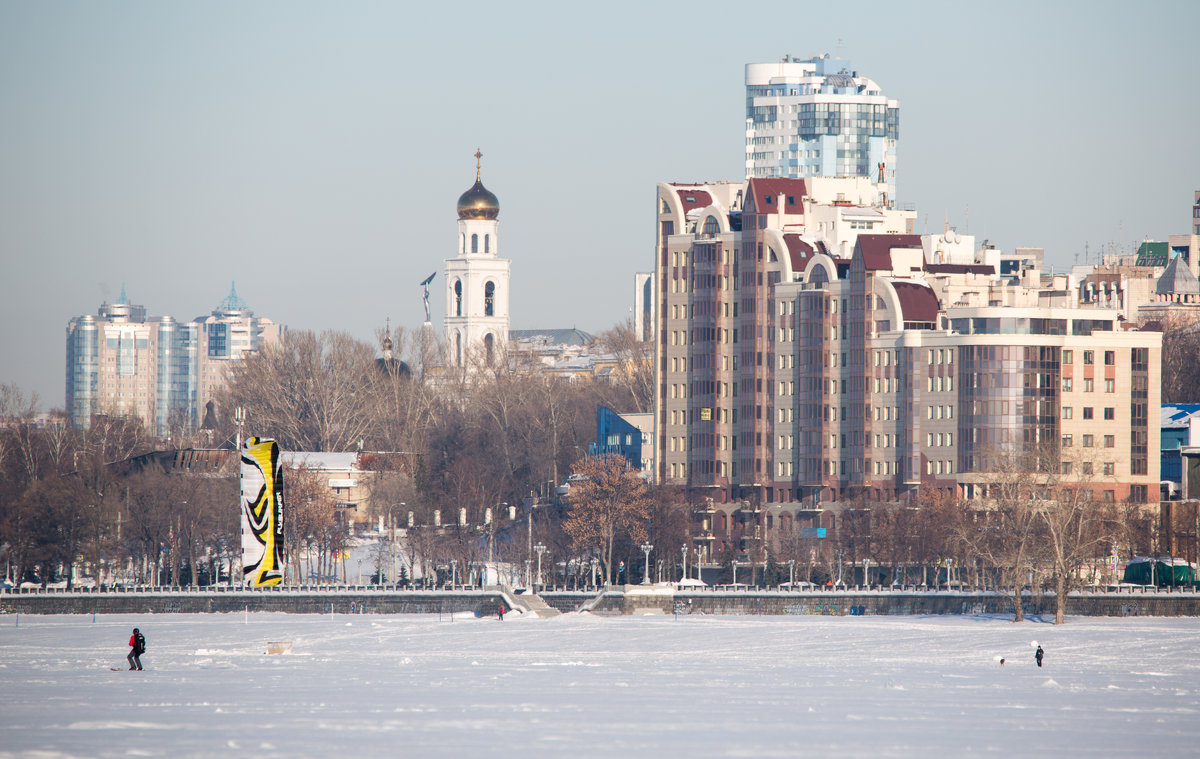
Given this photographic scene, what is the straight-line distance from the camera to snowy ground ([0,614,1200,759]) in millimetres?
50156

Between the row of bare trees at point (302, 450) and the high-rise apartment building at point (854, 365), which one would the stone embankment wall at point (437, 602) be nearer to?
the row of bare trees at point (302, 450)

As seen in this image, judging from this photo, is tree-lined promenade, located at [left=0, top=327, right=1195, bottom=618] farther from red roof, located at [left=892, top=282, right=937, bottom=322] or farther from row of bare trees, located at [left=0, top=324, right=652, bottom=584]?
red roof, located at [left=892, top=282, right=937, bottom=322]

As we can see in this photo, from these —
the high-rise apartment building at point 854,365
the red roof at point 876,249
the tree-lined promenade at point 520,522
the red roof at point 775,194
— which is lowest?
the tree-lined promenade at point 520,522

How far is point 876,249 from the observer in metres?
130

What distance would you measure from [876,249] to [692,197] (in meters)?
17.1


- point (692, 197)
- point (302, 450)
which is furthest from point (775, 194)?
point (302, 450)

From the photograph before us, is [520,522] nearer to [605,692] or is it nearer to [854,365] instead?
[854,365]

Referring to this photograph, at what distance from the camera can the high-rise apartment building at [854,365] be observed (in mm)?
124312

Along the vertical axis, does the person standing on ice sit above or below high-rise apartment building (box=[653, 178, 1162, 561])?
below

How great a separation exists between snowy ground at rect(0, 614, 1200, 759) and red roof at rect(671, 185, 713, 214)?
54334mm

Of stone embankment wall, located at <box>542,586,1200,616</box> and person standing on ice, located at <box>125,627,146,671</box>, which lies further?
stone embankment wall, located at <box>542,586,1200,616</box>

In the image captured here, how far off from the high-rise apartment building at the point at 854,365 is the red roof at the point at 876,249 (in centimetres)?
12

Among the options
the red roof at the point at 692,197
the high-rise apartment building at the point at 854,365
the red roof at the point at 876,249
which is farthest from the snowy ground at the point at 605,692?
the red roof at the point at 692,197

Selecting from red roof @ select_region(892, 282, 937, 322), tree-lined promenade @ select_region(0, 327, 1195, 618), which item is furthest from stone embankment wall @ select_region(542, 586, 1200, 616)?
red roof @ select_region(892, 282, 937, 322)
